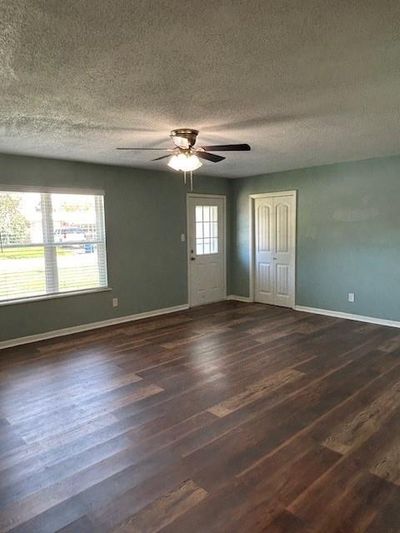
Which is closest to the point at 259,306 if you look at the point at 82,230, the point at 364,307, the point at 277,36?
the point at 364,307

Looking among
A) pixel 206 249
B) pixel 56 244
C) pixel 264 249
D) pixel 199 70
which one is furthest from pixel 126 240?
pixel 199 70

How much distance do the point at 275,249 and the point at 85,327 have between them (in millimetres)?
3509

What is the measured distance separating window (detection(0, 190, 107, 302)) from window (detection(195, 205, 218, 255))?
78.2 inches

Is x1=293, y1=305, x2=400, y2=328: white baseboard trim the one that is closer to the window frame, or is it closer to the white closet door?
the white closet door

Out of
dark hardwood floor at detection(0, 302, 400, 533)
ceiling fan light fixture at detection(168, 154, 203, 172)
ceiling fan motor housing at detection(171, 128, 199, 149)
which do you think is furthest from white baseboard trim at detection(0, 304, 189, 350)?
ceiling fan motor housing at detection(171, 128, 199, 149)

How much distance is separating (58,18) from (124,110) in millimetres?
1267

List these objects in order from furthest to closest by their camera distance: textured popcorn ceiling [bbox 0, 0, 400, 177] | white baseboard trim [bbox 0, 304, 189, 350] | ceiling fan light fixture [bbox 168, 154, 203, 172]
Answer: white baseboard trim [bbox 0, 304, 189, 350] → ceiling fan light fixture [bbox 168, 154, 203, 172] → textured popcorn ceiling [bbox 0, 0, 400, 177]

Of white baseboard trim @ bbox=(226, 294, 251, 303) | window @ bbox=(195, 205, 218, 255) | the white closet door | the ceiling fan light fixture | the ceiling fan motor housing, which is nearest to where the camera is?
Result: the ceiling fan motor housing

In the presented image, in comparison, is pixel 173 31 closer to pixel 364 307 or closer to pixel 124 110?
pixel 124 110

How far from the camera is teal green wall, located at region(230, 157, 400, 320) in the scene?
5176 mm

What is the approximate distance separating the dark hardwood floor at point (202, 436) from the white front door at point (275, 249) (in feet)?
6.64

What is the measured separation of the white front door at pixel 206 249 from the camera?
6.77m

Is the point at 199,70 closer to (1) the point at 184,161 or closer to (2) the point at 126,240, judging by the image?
(1) the point at 184,161

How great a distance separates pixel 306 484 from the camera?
214 centimetres
